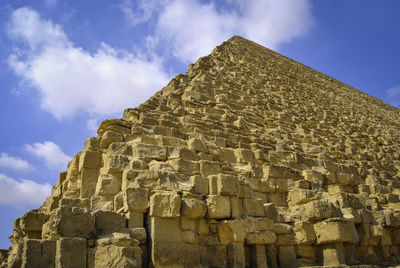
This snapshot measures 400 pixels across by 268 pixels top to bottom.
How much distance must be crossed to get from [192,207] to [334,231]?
8.31 ft

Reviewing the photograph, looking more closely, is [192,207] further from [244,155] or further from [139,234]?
[244,155]

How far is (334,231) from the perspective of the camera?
5.62 meters

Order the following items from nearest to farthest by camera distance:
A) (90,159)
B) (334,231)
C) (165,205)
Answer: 1. (165,205)
2. (90,159)
3. (334,231)

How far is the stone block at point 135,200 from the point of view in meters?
4.43

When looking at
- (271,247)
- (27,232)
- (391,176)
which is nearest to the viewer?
(27,232)

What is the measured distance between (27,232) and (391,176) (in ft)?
31.3

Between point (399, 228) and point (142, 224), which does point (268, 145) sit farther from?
point (142, 224)

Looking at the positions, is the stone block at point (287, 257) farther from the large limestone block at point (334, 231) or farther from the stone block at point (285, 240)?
the large limestone block at point (334, 231)

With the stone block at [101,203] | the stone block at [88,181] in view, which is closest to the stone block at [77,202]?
the stone block at [101,203]

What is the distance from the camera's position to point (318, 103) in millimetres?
13727

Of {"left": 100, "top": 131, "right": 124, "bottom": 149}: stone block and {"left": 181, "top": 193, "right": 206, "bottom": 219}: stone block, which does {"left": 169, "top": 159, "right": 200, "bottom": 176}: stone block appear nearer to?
{"left": 181, "top": 193, "right": 206, "bottom": 219}: stone block

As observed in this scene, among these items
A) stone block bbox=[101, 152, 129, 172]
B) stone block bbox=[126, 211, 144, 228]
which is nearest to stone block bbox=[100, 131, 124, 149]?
stone block bbox=[101, 152, 129, 172]

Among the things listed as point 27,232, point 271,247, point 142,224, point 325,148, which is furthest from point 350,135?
point 27,232

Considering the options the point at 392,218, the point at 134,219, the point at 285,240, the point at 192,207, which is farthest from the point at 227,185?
the point at 392,218
